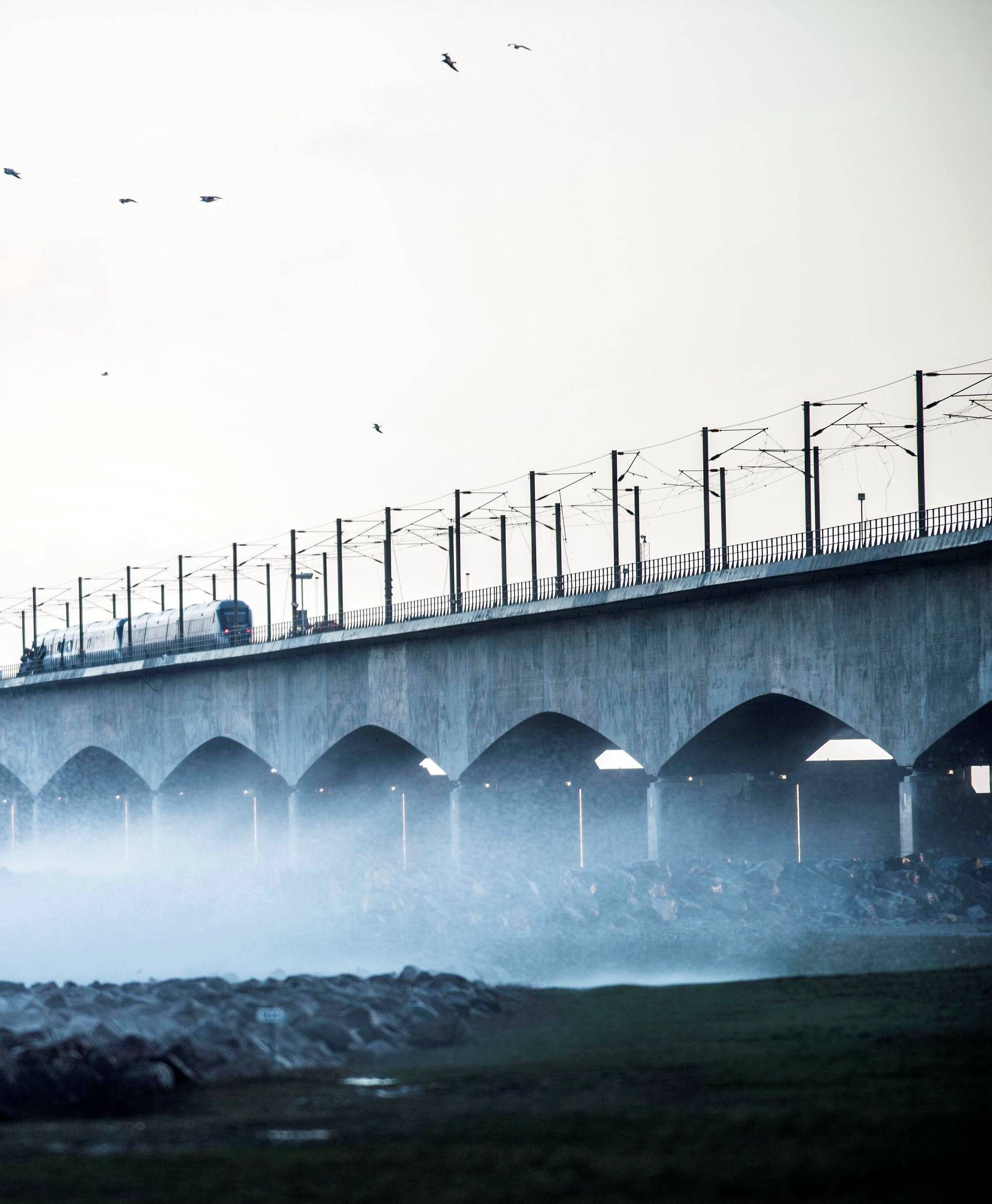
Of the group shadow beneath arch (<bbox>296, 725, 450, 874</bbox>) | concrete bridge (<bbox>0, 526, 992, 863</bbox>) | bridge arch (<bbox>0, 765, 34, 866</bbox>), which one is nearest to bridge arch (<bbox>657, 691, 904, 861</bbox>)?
concrete bridge (<bbox>0, 526, 992, 863</bbox>)

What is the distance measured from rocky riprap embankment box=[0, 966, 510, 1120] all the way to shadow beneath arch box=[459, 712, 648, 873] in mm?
25563

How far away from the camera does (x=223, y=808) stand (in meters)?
76.5

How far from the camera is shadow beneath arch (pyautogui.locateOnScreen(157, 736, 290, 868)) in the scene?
7125 centimetres

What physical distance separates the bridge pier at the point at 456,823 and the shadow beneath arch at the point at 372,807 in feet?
5.78

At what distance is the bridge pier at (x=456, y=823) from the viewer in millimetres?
53094

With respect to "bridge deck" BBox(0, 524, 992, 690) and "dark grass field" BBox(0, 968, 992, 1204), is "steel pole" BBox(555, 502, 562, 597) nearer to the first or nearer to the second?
"bridge deck" BBox(0, 524, 992, 690)

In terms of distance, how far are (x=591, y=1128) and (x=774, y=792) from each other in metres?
36.5

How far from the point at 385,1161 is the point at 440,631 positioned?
40.8 meters

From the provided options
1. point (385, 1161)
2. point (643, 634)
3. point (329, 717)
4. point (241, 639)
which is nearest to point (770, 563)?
point (643, 634)

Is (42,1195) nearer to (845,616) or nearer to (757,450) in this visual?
(845,616)

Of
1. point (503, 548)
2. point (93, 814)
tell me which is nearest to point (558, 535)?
point (503, 548)

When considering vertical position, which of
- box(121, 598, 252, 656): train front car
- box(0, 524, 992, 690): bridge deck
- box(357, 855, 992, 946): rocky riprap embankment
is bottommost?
box(357, 855, 992, 946): rocky riprap embankment

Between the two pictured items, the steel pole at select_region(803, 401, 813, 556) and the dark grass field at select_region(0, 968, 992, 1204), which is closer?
the dark grass field at select_region(0, 968, 992, 1204)

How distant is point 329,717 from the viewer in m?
59.0
